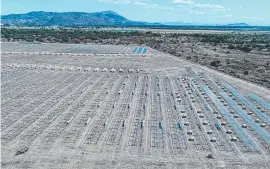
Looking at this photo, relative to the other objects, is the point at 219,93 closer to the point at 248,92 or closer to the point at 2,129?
the point at 248,92

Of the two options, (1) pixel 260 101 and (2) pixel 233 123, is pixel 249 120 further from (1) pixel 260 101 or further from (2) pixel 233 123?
(1) pixel 260 101

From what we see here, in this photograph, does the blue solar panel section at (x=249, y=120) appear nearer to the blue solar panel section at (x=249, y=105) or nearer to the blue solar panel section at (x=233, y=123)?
the blue solar panel section at (x=233, y=123)

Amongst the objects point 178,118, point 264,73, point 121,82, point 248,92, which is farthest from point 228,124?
point 264,73

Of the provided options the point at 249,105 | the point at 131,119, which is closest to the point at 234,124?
the point at 249,105

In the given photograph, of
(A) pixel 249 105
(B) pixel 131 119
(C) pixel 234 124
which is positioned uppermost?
(B) pixel 131 119

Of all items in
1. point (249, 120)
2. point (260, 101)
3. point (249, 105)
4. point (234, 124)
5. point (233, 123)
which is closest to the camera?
point (234, 124)
